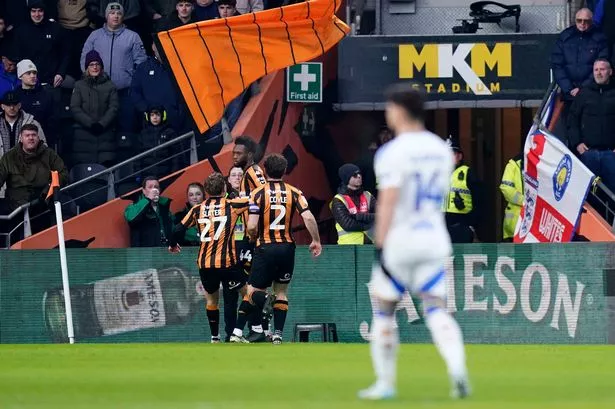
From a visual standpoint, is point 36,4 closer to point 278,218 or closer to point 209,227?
point 209,227

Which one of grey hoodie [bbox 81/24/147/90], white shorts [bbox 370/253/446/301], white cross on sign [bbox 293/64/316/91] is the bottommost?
white shorts [bbox 370/253/446/301]

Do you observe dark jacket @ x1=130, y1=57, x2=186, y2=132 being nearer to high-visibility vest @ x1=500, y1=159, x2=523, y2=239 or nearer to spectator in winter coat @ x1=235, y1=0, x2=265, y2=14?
spectator in winter coat @ x1=235, y1=0, x2=265, y2=14

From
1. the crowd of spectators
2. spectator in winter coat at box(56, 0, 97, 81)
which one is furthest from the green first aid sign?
spectator in winter coat at box(56, 0, 97, 81)

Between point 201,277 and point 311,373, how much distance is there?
5.88 meters

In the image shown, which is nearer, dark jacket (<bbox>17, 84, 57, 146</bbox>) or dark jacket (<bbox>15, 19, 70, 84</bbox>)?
dark jacket (<bbox>17, 84, 57, 146</bbox>)

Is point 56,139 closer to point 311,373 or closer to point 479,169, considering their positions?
point 479,169

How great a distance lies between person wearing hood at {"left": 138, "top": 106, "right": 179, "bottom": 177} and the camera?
21891 millimetres

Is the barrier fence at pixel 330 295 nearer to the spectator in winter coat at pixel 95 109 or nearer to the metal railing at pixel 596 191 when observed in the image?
the metal railing at pixel 596 191

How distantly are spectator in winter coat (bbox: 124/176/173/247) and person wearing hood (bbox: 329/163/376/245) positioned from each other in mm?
2163

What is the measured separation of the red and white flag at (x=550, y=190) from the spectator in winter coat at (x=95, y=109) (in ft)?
18.2

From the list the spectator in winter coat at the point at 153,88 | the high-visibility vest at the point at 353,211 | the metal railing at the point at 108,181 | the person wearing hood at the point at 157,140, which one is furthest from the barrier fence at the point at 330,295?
the spectator in winter coat at the point at 153,88

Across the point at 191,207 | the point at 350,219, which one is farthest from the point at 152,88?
the point at 350,219

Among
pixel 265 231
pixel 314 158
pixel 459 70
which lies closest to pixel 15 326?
pixel 265 231

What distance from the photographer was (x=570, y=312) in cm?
1966
